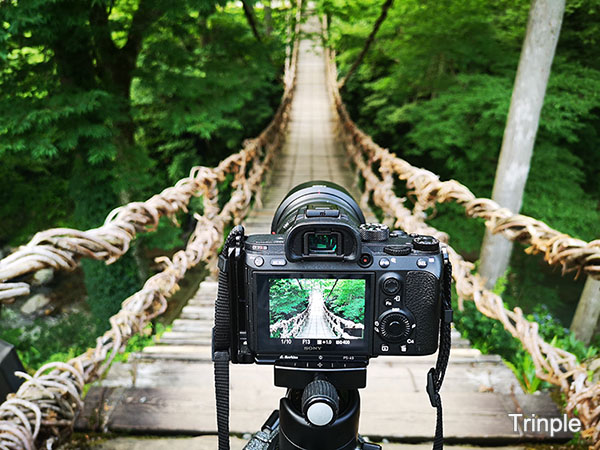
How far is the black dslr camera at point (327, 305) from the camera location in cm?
106

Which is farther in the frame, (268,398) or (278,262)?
(268,398)

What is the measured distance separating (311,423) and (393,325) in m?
0.30

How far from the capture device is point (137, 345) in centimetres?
516

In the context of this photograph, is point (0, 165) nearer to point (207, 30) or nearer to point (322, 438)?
point (207, 30)

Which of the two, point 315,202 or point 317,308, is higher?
point 315,202

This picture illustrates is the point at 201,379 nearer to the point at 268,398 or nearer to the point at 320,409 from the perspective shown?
the point at 268,398

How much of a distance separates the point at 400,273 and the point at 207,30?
225 inches

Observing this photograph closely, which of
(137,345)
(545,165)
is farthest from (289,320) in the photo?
(545,165)

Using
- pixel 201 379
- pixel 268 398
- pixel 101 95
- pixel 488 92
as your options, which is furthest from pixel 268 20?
pixel 268 398

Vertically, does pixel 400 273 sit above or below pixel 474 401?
above

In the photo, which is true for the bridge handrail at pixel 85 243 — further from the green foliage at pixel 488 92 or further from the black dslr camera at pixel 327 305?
the green foliage at pixel 488 92

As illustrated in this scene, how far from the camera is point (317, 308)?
107cm

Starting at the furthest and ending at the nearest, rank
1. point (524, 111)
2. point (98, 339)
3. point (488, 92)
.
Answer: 1. point (488, 92)
2. point (524, 111)
3. point (98, 339)

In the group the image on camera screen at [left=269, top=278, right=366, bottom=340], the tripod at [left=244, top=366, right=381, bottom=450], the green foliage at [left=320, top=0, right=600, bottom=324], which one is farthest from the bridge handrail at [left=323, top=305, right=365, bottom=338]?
the green foliage at [left=320, top=0, right=600, bottom=324]
